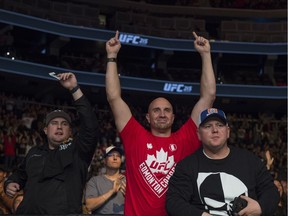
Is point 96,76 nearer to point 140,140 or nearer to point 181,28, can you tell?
point 181,28

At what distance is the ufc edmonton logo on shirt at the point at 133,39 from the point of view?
2432 cm

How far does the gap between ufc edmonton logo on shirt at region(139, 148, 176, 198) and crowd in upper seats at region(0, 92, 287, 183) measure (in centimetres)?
938

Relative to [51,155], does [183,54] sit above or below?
above

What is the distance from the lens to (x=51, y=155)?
4.39 m

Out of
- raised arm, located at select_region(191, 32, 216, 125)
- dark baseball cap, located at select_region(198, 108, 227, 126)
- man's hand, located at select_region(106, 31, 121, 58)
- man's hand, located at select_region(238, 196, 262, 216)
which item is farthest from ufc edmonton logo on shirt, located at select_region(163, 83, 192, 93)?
man's hand, located at select_region(238, 196, 262, 216)

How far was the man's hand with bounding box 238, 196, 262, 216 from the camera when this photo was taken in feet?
10.9

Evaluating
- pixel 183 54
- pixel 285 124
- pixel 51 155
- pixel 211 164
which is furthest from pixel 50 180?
pixel 183 54

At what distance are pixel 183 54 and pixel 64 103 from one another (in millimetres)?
6866

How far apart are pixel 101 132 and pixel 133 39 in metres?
6.52

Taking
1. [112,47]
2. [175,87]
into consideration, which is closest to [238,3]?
[175,87]

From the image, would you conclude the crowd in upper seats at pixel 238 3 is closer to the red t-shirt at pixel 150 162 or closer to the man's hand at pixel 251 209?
the red t-shirt at pixel 150 162

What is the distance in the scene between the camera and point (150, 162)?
411 cm

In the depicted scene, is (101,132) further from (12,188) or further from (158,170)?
(158,170)

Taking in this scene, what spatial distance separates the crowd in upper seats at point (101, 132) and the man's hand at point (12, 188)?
963 centimetres
